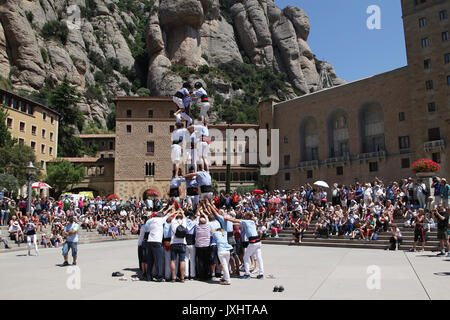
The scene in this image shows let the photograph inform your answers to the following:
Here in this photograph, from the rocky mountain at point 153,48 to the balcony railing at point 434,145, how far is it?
194 ft

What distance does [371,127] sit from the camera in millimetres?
51219

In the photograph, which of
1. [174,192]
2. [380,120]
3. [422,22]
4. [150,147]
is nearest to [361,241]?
[174,192]

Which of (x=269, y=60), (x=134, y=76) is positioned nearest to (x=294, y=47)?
(x=269, y=60)

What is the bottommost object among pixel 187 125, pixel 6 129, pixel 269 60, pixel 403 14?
pixel 187 125

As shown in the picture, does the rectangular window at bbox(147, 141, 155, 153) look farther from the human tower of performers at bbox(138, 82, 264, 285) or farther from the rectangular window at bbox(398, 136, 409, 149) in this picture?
the human tower of performers at bbox(138, 82, 264, 285)

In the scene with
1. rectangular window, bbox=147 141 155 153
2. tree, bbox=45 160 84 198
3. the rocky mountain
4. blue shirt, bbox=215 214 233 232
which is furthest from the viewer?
the rocky mountain

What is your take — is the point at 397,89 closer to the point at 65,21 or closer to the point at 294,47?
the point at 294,47

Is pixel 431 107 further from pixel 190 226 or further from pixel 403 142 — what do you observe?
pixel 190 226

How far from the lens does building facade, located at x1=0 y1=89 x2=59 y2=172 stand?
49.8 metres

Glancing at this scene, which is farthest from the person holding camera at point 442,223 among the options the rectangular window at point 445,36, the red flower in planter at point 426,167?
the rectangular window at point 445,36

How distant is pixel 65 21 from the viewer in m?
88.6

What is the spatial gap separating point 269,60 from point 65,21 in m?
58.3

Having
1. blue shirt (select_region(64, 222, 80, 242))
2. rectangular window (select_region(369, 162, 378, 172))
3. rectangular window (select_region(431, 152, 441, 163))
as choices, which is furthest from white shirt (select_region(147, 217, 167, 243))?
rectangular window (select_region(369, 162, 378, 172))

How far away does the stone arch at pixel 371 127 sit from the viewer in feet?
164
